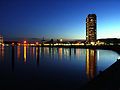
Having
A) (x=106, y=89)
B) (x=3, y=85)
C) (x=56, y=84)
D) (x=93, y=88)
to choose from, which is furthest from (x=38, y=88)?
(x=106, y=89)

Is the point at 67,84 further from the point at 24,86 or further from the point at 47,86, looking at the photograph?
the point at 24,86

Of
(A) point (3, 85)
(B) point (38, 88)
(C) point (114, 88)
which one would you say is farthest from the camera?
(A) point (3, 85)

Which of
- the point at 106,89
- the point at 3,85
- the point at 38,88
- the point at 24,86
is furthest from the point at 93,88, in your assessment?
Answer: the point at 3,85

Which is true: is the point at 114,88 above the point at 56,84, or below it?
above

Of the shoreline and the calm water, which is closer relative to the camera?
the shoreline

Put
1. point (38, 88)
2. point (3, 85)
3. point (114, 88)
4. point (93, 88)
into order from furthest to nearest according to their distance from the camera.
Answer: point (3, 85), point (38, 88), point (93, 88), point (114, 88)

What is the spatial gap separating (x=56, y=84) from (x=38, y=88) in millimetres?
3226

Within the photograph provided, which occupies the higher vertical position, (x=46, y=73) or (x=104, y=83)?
(x=104, y=83)

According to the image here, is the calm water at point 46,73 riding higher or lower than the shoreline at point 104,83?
lower

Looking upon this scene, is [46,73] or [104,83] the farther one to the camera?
[46,73]

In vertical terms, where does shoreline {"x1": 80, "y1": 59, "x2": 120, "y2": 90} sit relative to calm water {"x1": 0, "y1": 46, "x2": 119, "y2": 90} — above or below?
above

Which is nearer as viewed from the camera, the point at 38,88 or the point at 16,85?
the point at 38,88

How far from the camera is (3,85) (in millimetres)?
27438

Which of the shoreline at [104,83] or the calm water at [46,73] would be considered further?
the calm water at [46,73]
